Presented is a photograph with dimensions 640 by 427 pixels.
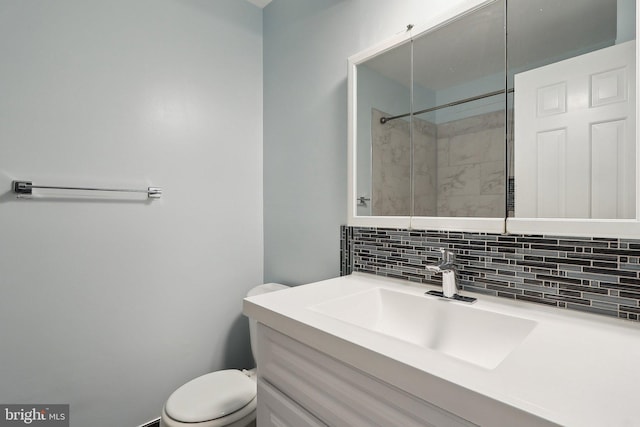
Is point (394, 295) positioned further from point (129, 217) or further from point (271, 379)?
point (129, 217)

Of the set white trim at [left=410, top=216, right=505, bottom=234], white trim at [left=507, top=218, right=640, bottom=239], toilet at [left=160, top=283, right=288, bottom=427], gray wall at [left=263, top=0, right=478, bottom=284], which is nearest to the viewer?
white trim at [left=507, top=218, right=640, bottom=239]

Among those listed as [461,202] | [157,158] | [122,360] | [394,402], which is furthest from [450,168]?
[122,360]

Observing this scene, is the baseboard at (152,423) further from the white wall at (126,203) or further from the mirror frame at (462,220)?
the mirror frame at (462,220)

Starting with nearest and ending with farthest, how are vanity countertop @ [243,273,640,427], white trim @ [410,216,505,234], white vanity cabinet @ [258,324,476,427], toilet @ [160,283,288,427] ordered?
vanity countertop @ [243,273,640,427] < white vanity cabinet @ [258,324,476,427] < white trim @ [410,216,505,234] < toilet @ [160,283,288,427]

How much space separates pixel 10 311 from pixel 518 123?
1.85m

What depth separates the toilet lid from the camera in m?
1.10

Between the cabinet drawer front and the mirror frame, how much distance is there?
0.67m

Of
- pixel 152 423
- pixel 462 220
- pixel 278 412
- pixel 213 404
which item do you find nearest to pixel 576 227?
Answer: pixel 462 220

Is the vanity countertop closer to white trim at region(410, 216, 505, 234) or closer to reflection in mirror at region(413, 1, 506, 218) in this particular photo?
white trim at region(410, 216, 505, 234)

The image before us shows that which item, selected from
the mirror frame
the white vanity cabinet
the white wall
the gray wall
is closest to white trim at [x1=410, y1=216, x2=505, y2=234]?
the mirror frame

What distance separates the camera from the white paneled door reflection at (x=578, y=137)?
0.70m

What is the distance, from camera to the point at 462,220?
3.13 feet

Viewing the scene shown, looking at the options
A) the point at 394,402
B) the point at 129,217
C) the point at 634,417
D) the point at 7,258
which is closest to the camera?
the point at 634,417

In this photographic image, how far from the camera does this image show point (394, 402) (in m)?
0.55
